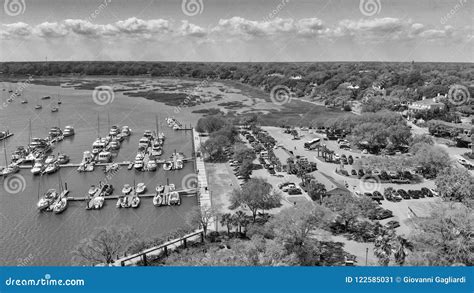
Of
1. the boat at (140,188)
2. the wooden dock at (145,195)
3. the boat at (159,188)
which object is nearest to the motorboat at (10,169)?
the wooden dock at (145,195)

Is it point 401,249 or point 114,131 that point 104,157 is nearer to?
point 114,131

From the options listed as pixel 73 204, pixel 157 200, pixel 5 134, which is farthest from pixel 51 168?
pixel 5 134

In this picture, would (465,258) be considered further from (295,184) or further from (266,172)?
(266,172)

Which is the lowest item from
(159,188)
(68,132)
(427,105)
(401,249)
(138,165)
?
(159,188)

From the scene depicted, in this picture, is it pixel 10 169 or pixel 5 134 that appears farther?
pixel 5 134

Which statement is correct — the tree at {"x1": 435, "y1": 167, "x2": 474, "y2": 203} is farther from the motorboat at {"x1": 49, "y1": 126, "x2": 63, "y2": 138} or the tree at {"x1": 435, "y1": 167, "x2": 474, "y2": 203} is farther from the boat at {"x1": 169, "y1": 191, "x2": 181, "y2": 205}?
the motorboat at {"x1": 49, "y1": 126, "x2": 63, "y2": 138}

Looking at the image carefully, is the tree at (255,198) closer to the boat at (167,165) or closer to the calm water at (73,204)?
the calm water at (73,204)
